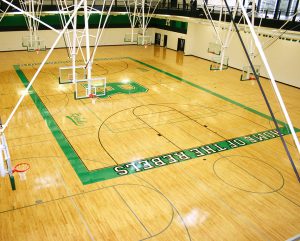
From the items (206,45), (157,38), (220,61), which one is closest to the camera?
(220,61)

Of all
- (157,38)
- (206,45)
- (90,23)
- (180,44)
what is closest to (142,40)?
(206,45)

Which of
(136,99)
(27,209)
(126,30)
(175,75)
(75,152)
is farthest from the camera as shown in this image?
(126,30)

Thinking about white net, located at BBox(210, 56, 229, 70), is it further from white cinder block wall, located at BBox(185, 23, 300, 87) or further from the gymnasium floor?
white cinder block wall, located at BBox(185, 23, 300, 87)

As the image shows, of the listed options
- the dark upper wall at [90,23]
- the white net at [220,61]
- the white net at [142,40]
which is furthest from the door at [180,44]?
the white net at [220,61]

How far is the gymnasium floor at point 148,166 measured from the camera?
8.42 metres

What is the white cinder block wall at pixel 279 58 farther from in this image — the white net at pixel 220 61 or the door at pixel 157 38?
the door at pixel 157 38

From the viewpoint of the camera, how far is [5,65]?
78.9 feet

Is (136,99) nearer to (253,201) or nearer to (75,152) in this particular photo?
(75,152)

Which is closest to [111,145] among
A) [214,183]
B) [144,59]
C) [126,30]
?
[214,183]

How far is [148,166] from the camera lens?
11258mm

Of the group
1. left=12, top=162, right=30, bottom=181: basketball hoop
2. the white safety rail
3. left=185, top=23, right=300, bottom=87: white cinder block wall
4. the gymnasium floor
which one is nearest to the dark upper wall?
the white safety rail

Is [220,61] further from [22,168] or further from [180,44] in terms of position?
[180,44]

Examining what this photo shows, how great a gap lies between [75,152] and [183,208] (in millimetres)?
5028

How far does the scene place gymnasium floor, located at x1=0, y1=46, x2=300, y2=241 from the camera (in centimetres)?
842
